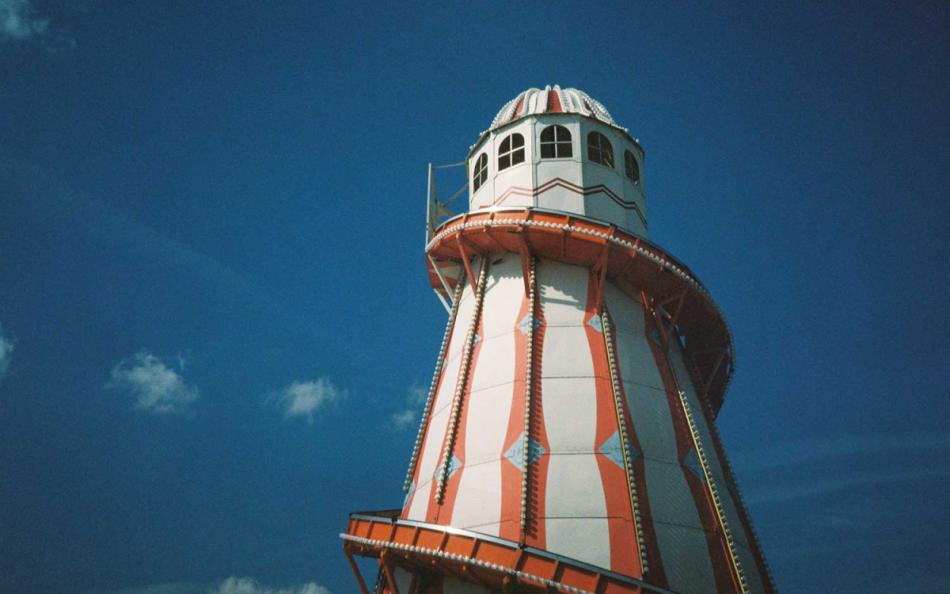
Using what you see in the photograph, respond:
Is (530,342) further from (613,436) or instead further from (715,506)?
(715,506)

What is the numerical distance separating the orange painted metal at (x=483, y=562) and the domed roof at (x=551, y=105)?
1721cm

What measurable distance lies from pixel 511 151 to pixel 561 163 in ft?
7.56

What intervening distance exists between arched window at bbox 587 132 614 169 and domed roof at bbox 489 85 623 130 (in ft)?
2.74

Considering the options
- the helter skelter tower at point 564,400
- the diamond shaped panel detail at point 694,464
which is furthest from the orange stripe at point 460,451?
the diamond shaped panel detail at point 694,464

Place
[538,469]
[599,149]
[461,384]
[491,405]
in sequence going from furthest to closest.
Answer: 1. [599,149]
2. [461,384]
3. [491,405]
4. [538,469]

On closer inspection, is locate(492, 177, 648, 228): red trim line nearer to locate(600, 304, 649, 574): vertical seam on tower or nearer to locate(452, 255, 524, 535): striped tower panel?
locate(452, 255, 524, 535): striped tower panel

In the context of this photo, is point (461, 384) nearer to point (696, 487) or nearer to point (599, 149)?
point (696, 487)

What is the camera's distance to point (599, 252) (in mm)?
25562

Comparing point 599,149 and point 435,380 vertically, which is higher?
point 599,149

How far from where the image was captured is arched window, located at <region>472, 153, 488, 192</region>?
100 ft

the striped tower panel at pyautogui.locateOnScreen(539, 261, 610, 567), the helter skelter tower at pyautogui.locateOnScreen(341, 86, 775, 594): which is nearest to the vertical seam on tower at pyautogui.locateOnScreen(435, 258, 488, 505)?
the helter skelter tower at pyautogui.locateOnScreen(341, 86, 775, 594)

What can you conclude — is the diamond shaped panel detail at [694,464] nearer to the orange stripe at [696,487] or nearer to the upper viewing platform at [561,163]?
the orange stripe at [696,487]

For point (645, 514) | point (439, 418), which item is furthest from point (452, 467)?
point (645, 514)

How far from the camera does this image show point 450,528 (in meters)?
19.2
